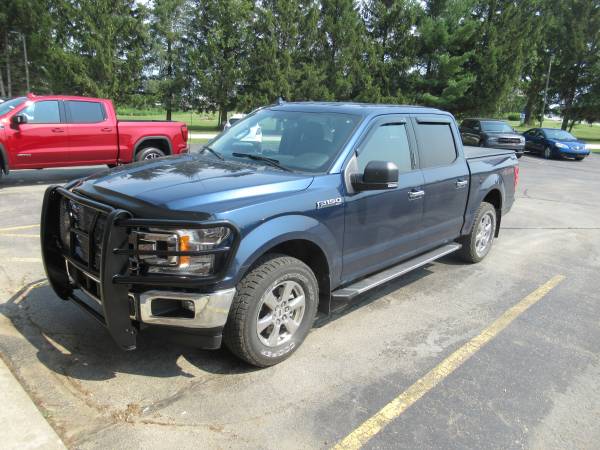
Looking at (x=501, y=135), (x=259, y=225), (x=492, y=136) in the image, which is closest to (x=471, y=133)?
(x=492, y=136)

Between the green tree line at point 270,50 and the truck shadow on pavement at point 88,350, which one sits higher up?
the green tree line at point 270,50

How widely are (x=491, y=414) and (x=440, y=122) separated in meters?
3.15

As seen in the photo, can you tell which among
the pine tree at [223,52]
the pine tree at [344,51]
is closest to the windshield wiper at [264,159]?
the pine tree at [223,52]

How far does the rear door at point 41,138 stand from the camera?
9.52m

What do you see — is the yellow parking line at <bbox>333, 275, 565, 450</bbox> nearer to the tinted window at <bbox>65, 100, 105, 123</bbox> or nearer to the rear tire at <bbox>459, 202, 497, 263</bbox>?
the rear tire at <bbox>459, 202, 497, 263</bbox>

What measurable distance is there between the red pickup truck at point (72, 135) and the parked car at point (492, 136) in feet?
45.9

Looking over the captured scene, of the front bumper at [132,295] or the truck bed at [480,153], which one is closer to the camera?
the front bumper at [132,295]

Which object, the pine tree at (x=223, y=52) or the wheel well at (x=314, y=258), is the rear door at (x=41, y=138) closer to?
the wheel well at (x=314, y=258)

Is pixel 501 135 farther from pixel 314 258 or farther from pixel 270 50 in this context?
pixel 314 258

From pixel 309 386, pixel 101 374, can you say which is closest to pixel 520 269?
pixel 309 386

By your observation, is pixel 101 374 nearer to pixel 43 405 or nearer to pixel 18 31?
pixel 43 405

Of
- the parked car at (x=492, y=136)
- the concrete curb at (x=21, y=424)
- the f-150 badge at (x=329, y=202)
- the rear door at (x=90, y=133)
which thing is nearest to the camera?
the concrete curb at (x=21, y=424)

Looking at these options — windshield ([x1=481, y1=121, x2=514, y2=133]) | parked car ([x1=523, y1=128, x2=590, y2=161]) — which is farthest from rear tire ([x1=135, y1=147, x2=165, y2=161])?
parked car ([x1=523, y1=128, x2=590, y2=161])

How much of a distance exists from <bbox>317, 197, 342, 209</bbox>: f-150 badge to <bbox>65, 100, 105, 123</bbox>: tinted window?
8484 millimetres
